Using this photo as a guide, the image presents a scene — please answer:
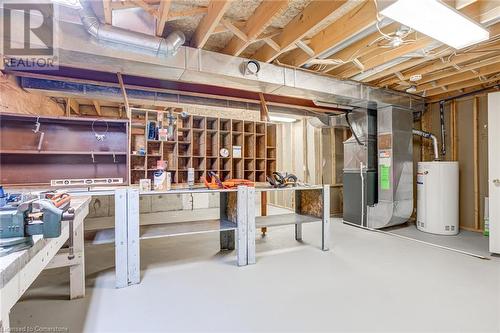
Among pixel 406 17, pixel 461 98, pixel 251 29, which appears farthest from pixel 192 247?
pixel 461 98

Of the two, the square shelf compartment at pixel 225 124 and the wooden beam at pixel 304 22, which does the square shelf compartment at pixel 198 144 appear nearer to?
the square shelf compartment at pixel 225 124

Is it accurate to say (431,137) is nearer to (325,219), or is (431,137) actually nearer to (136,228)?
(325,219)

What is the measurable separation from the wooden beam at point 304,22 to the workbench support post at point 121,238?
2.19 metres

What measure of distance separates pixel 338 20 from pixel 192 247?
323 cm

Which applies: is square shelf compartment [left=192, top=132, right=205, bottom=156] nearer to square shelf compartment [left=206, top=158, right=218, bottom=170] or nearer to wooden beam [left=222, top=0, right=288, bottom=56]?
square shelf compartment [left=206, top=158, right=218, bottom=170]

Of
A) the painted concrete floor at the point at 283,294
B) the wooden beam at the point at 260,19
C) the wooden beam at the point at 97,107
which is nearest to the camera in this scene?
the painted concrete floor at the point at 283,294

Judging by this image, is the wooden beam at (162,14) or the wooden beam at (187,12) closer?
the wooden beam at (162,14)

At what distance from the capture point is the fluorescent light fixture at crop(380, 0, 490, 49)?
1867 millimetres

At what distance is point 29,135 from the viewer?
2697 millimetres

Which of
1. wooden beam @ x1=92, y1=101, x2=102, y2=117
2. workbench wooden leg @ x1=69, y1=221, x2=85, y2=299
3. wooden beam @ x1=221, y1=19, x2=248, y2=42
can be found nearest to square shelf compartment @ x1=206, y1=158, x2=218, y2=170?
wooden beam @ x1=221, y1=19, x2=248, y2=42

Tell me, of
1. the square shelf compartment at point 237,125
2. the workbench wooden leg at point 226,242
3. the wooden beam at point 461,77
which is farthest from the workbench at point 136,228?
the wooden beam at point 461,77

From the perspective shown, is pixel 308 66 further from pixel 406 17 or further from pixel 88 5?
pixel 88 5

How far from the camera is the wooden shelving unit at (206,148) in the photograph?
3.71 m

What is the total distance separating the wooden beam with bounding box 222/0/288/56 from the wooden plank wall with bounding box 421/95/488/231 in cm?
412
